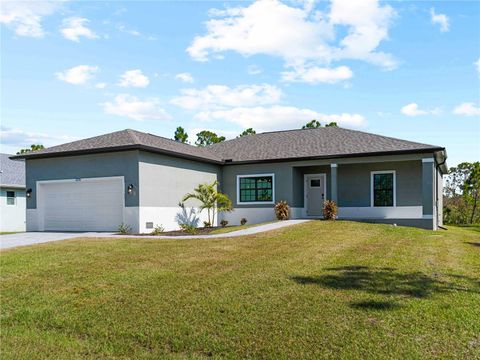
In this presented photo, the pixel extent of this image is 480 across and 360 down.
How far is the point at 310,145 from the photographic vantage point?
70.4 ft

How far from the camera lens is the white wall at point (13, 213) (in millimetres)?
25078

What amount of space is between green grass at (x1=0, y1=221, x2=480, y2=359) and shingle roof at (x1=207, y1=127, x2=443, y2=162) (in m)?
8.71

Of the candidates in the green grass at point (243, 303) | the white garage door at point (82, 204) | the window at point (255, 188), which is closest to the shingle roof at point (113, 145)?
the white garage door at point (82, 204)

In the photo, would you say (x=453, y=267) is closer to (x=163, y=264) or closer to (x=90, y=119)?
(x=163, y=264)

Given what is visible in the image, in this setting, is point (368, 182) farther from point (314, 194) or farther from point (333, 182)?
point (314, 194)

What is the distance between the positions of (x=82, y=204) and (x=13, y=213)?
1056cm

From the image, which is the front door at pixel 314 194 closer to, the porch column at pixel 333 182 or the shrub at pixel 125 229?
the porch column at pixel 333 182

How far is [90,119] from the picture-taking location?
1756 cm

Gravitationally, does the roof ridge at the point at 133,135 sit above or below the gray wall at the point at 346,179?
above

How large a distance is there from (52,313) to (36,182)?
14.1 metres

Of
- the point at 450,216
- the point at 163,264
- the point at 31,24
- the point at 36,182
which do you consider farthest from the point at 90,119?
the point at 450,216

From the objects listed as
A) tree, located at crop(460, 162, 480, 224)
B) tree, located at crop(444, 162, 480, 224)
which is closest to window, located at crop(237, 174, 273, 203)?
tree, located at crop(444, 162, 480, 224)

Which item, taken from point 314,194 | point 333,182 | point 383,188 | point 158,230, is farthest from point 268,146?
point 158,230

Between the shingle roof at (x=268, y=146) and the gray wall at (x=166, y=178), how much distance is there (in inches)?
18.1
